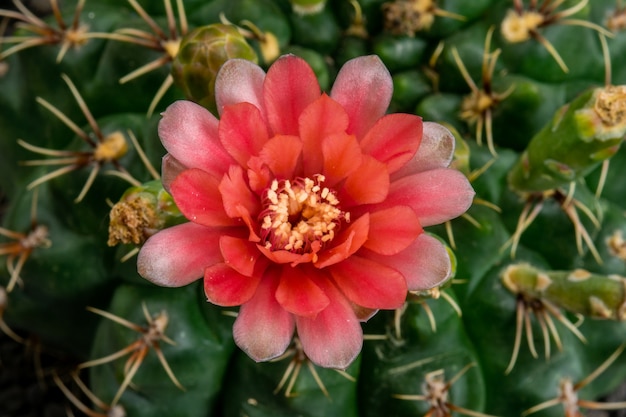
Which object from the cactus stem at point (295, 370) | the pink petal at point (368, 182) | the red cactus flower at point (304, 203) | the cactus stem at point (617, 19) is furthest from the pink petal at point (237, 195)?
the cactus stem at point (617, 19)

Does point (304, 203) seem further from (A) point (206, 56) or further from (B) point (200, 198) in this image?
(A) point (206, 56)

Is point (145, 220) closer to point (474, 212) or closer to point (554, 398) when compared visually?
point (474, 212)

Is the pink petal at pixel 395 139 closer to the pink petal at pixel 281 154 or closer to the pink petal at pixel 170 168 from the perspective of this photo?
the pink petal at pixel 281 154

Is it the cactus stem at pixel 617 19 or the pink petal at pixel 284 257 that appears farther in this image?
the cactus stem at pixel 617 19

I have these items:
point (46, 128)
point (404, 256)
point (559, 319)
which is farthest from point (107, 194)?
point (559, 319)

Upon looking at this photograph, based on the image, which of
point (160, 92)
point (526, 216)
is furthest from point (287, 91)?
point (526, 216)

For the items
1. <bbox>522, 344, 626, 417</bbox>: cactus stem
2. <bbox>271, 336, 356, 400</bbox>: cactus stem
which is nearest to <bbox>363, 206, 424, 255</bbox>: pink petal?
<bbox>271, 336, 356, 400</bbox>: cactus stem

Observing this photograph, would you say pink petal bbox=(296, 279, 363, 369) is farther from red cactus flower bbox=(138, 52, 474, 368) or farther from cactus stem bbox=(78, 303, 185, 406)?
cactus stem bbox=(78, 303, 185, 406)
